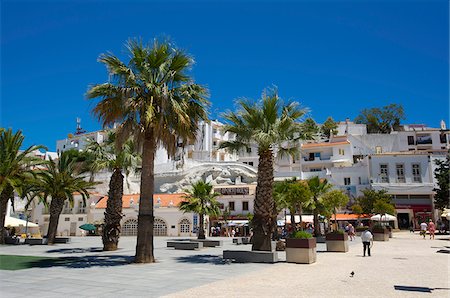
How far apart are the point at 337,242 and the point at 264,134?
8878 millimetres

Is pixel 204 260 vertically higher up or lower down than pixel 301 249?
lower down

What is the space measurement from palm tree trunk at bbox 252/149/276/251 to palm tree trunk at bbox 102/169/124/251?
923cm

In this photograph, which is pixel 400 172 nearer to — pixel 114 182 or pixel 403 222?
pixel 403 222

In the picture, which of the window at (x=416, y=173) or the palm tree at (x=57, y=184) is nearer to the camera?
the palm tree at (x=57, y=184)

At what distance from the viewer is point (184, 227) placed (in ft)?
159

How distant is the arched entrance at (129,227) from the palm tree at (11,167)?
2076 cm

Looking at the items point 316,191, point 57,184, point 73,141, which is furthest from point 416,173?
point 73,141

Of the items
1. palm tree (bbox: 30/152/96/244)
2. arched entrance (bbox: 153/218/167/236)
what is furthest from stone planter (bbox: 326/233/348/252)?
arched entrance (bbox: 153/218/167/236)

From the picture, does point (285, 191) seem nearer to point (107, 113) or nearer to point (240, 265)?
point (240, 265)

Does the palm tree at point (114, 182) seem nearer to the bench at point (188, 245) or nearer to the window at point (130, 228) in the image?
the bench at point (188, 245)

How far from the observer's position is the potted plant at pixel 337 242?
21.3 meters

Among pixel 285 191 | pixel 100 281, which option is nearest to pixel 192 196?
pixel 285 191

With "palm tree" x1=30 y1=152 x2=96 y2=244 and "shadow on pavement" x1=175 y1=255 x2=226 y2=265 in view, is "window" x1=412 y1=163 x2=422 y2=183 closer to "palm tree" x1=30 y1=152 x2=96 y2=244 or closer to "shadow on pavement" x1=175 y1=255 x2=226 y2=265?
"palm tree" x1=30 y1=152 x2=96 y2=244

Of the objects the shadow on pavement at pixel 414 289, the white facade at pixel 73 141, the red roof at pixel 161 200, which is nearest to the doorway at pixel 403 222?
the red roof at pixel 161 200
